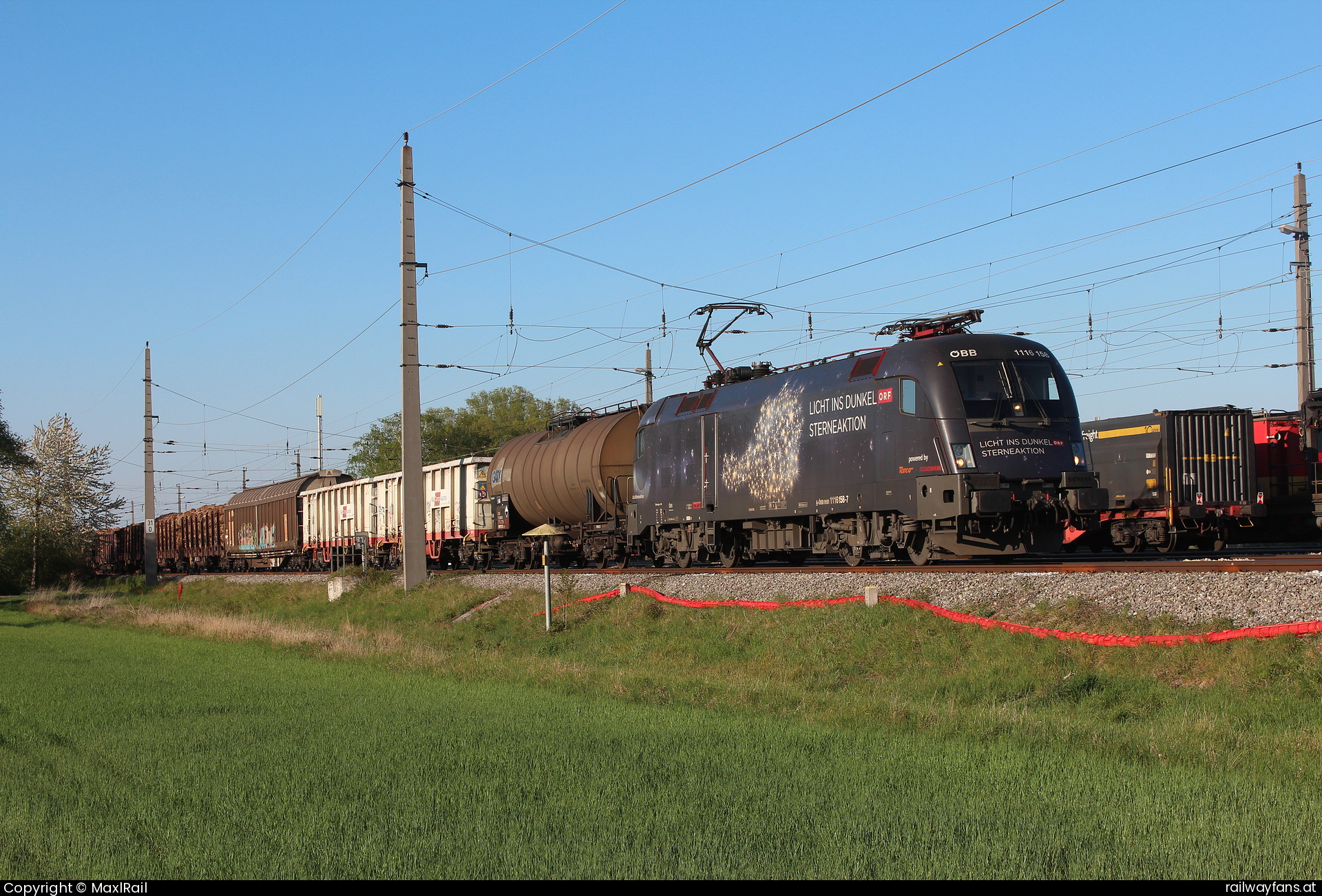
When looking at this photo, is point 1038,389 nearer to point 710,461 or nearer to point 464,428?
point 710,461

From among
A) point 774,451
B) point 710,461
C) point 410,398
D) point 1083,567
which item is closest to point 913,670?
point 1083,567

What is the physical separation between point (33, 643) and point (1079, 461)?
79.1 ft

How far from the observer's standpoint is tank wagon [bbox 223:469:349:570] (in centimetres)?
4888

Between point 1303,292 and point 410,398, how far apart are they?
77.4 ft

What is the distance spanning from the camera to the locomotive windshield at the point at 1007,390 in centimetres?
1725

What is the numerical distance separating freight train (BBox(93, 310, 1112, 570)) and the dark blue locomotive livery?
31 mm

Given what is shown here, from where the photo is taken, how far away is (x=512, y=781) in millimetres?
8539

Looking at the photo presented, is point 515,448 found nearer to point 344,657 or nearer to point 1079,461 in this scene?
point 344,657

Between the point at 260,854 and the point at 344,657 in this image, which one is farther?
the point at 344,657

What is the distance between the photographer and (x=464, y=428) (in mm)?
100938

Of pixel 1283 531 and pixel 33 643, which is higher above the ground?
pixel 1283 531

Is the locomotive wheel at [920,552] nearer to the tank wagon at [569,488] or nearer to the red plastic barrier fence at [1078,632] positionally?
the red plastic barrier fence at [1078,632]

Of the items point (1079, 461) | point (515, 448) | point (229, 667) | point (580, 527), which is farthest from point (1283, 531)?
point (229, 667)

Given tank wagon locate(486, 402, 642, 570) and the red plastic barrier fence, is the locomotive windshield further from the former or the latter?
tank wagon locate(486, 402, 642, 570)
